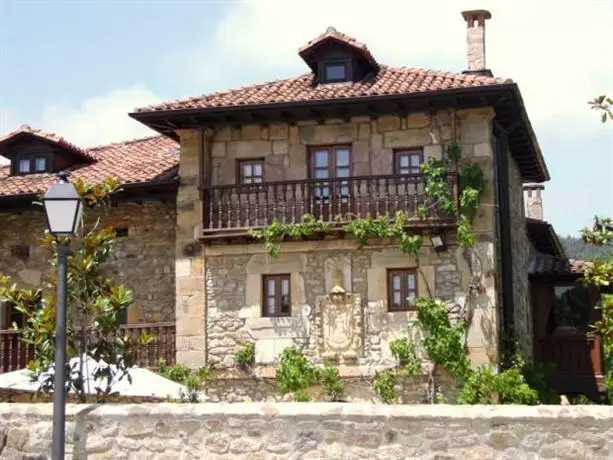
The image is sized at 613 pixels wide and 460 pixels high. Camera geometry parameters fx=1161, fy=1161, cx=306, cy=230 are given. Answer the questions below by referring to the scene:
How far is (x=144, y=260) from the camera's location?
22594mm

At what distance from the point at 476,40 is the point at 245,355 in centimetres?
822

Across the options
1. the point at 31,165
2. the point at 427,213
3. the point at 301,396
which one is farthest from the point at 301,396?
the point at 31,165

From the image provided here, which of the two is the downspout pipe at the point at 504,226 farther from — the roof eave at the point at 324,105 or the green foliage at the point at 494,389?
the green foliage at the point at 494,389

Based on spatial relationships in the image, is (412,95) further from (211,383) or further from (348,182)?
(211,383)

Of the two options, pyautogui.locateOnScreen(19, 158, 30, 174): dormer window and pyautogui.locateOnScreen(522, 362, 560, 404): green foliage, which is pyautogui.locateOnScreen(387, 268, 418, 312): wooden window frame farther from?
pyautogui.locateOnScreen(19, 158, 30, 174): dormer window

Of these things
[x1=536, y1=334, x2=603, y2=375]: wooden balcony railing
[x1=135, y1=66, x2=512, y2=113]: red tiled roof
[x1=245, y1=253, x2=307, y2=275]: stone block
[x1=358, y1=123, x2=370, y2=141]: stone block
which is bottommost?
[x1=536, y1=334, x2=603, y2=375]: wooden balcony railing

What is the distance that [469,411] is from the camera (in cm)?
975

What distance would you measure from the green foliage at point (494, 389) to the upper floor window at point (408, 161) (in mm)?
3703

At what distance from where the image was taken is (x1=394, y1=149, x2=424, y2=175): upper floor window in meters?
20.3

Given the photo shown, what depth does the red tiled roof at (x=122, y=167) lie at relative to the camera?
22625 mm

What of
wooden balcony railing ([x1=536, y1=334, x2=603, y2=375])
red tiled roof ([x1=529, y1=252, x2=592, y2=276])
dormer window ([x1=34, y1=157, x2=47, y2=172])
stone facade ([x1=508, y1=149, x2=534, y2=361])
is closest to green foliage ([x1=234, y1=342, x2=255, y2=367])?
stone facade ([x1=508, y1=149, x2=534, y2=361])

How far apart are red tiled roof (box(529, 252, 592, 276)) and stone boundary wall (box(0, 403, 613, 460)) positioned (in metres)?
15.7

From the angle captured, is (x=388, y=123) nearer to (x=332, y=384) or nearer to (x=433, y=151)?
(x=433, y=151)

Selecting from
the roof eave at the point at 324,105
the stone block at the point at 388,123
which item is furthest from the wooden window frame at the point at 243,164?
the stone block at the point at 388,123
